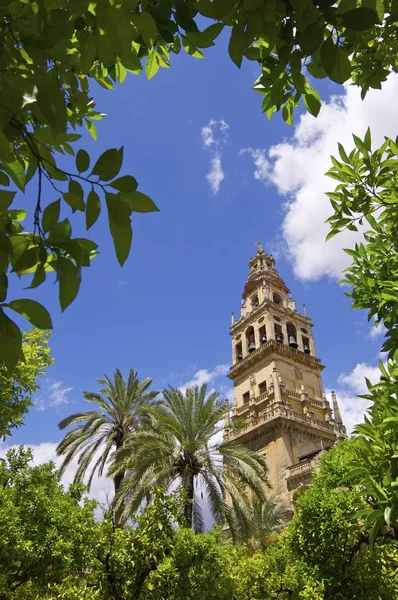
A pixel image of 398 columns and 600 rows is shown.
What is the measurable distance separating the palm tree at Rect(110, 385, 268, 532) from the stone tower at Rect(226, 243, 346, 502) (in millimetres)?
10544

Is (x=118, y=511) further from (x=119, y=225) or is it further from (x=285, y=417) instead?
(x=119, y=225)

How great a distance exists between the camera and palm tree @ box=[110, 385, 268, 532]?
15.5 metres

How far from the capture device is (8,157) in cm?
118

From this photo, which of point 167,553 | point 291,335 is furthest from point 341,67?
point 291,335

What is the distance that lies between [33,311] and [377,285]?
3882 millimetres

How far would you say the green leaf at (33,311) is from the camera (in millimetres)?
1237

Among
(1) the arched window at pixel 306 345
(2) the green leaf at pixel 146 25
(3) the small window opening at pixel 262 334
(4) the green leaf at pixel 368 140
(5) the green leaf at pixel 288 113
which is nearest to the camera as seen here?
(2) the green leaf at pixel 146 25

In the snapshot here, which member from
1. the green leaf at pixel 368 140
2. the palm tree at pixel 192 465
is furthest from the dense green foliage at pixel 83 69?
the palm tree at pixel 192 465

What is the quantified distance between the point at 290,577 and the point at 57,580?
19.7ft

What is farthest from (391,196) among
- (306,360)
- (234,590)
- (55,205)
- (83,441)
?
(306,360)

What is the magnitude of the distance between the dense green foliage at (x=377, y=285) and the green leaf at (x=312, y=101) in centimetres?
180

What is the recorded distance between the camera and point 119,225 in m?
1.25

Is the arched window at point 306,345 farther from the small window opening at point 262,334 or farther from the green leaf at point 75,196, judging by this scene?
the green leaf at point 75,196

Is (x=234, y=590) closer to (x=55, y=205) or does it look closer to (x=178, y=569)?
(x=178, y=569)
